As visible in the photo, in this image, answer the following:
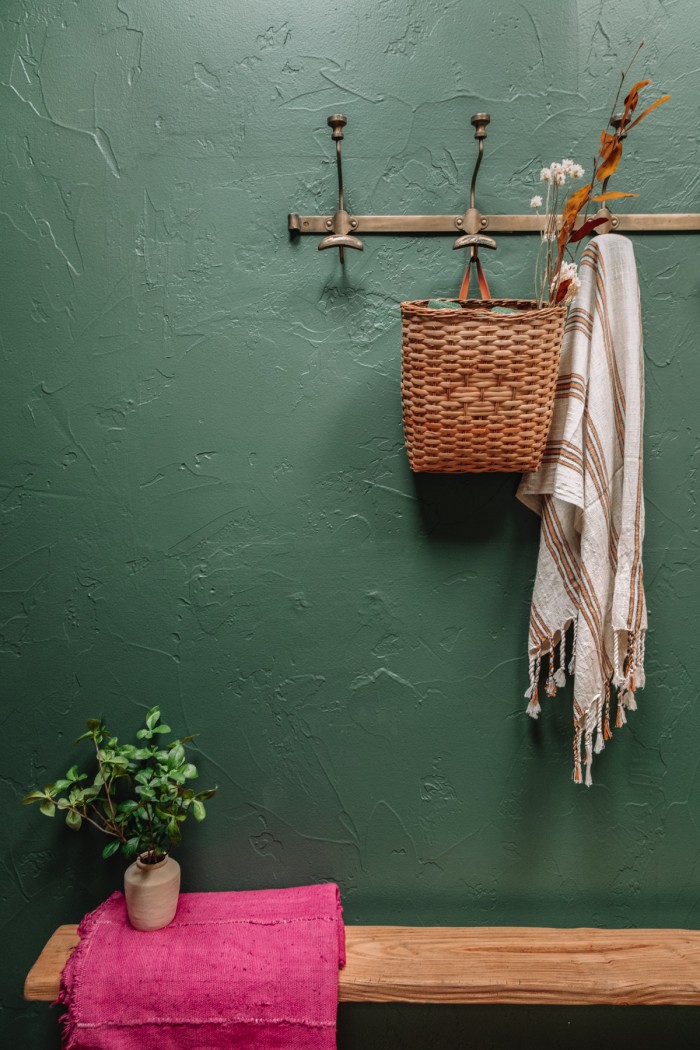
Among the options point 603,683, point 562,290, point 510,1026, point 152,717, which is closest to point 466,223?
point 562,290

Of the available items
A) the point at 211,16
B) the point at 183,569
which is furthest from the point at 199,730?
the point at 211,16

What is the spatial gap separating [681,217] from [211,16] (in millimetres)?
860

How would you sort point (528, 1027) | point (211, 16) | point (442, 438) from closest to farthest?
point (442, 438), point (211, 16), point (528, 1027)

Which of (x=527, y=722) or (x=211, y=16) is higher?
(x=211, y=16)

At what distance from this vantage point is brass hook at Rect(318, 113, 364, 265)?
114 cm

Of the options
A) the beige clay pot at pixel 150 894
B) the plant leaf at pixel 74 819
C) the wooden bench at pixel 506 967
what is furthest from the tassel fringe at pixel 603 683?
the plant leaf at pixel 74 819

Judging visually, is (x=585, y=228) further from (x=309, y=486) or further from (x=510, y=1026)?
(x=510, y=1026)

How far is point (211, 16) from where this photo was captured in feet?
3.92

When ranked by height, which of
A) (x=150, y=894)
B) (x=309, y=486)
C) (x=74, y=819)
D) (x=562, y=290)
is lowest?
(x=150, y=894)

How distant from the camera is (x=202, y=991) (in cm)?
108

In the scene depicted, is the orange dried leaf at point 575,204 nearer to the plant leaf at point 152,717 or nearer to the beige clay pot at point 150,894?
the plant leaf at point 152,717

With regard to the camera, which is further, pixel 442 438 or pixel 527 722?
pixel 527 722

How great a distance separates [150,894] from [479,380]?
0.94m

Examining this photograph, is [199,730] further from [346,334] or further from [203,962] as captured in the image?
[346,334]
